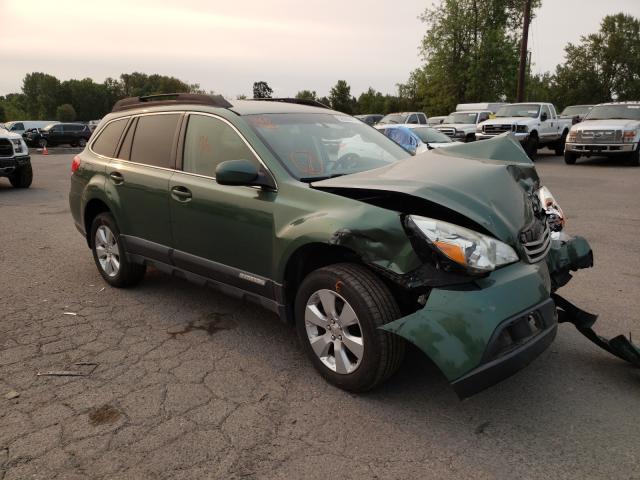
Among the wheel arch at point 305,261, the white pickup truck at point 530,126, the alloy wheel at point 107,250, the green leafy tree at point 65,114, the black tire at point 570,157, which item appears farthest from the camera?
the green leafy tree at point 65,114

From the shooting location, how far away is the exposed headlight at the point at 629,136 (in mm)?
15273

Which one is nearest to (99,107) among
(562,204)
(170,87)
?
(170,87)

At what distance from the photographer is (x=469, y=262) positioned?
8.41ft

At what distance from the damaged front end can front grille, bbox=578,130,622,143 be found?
1441cm

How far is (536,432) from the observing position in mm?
2629

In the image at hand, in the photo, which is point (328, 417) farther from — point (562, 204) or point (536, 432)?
point (562, 204)

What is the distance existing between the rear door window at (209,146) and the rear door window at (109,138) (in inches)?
46.3

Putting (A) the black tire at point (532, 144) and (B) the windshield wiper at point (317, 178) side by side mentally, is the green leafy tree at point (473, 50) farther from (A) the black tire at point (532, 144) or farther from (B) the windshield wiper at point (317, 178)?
(B) the windshield wiper at point (317, 178)

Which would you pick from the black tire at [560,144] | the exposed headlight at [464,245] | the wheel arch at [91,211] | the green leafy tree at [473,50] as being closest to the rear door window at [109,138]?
the wheel arch at [91,211]

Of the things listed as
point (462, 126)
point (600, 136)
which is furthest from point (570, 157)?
point (462, 126)

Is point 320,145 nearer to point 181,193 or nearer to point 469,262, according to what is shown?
point 181,193

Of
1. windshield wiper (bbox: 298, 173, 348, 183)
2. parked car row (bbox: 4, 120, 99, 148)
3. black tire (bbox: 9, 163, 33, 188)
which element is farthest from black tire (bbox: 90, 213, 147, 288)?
parked car row (bbox: 4, 120, 99, 148)

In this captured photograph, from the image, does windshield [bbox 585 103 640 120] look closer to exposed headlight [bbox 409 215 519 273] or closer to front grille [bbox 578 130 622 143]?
front grille [bbox 578 130 622 143]

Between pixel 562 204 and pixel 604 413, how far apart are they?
7421 millimetres
